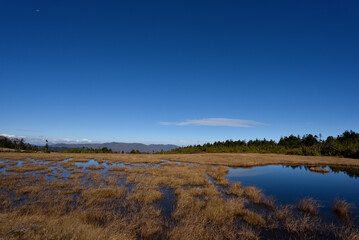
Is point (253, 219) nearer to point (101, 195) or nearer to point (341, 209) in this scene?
point (341, 209)

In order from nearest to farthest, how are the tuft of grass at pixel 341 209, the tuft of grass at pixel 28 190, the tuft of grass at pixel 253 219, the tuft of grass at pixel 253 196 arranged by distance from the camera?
the tuft of grass at pixel 253 219 → the tuft of grass at pixel 341 209 → the tuft of grass at pixel 28 190 → the tuft of grass at pixel 253 196

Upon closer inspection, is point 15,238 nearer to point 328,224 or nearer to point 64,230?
point 64,230

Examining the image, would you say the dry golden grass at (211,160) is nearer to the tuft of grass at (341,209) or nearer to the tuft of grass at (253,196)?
the tuft of grass at (253,196)

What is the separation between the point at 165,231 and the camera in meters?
8.83

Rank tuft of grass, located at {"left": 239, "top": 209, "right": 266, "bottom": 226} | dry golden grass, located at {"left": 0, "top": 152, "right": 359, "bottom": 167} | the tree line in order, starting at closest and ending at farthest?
tuft of grass, located at {"left": 239, "top": 209, "right": 266, "bottom": 226}, dry golden grass, located at {"left": 0, "top": 152, "right": 359, "bottom": 167}, the tree line

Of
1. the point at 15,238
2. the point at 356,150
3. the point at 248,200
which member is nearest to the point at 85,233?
the point at 15,238

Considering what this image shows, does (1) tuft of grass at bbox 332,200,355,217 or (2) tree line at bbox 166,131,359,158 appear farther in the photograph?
(2) tree line at bbox 166,131,359,158

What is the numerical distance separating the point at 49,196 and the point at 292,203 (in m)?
20.5

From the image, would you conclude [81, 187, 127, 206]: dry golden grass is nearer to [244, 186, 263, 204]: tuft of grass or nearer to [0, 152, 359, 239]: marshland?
[0, 152, 359, 239]: marshland

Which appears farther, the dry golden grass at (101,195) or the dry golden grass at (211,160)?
the dry golden grass at (211,160)

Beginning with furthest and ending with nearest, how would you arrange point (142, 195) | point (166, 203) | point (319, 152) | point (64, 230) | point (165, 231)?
point (319, 152) → point (142, 195) → point (166, 203) → point (165, 231) → point (64, 230)

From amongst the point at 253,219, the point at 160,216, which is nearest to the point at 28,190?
the point at 160,216

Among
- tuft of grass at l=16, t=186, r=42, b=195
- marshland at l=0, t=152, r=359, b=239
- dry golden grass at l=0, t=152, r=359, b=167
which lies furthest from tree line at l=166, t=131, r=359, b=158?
tuft of grass at l=16, t=186, r=42, b=195

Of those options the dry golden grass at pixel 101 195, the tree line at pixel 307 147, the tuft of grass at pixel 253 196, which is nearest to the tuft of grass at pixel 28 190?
the dry golden grass at pixel 101 195
